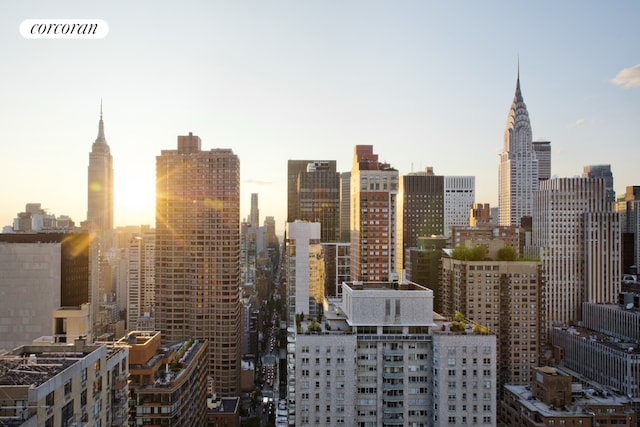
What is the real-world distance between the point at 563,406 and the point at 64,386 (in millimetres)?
68195

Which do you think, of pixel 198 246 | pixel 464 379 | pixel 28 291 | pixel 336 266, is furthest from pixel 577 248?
pixel 28 291

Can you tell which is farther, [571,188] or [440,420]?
[571,188]

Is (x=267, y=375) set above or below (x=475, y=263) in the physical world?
below

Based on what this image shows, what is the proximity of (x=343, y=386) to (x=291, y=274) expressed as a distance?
72.7 meters

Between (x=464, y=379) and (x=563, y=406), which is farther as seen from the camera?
(x=563, y=406)

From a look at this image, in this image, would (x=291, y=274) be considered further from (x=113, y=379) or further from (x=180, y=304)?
(x=113, y=379)

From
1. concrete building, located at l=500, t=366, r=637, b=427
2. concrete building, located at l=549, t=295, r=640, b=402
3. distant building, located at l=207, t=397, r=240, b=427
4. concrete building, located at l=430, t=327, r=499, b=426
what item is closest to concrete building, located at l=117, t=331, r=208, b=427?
distant building, located at l=207, t=397, r=240, b=427

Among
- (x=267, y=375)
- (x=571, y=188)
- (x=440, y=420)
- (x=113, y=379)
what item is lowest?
(x=267, y=375)

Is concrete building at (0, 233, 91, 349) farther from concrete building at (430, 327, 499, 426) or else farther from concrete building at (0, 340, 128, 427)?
concrete building at (430, 327, 499, 426)

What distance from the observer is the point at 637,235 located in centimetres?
17225

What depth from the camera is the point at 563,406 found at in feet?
247

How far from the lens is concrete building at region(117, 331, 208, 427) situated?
5547cm

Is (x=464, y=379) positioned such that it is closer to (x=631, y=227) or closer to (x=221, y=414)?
(x=221, y=414)

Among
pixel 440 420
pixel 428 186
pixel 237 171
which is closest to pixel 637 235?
pixel 428 186
